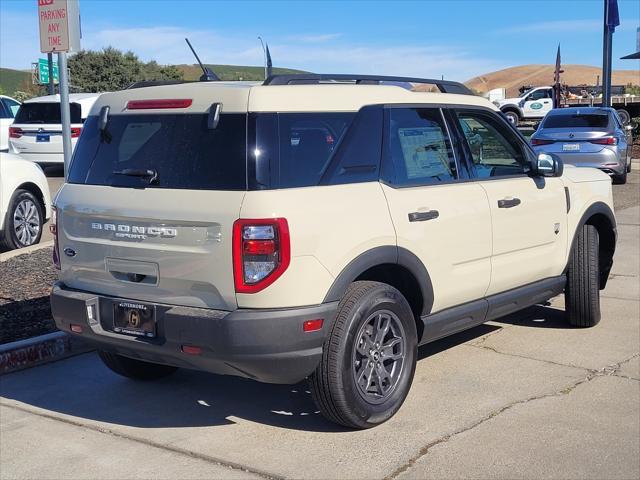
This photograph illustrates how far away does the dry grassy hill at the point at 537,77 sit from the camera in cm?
8989

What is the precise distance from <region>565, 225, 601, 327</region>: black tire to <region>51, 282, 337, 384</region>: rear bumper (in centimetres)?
288

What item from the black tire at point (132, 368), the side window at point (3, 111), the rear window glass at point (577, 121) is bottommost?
the black tire at point (132, 368)

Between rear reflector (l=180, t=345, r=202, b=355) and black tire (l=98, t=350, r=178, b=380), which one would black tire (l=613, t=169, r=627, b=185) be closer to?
black tire (l=98, t=350, r=178, b=380)

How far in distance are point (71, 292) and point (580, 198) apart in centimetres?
384

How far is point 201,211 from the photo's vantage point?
4082 mm

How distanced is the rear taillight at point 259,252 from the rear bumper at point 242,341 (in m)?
0.16

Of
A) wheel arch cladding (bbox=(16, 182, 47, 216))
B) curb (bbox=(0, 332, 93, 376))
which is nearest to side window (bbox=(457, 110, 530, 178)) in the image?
curb (bbox=(0, 332, 93, 376))

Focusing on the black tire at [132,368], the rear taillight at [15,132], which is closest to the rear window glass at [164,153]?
the black tire at [132,368]

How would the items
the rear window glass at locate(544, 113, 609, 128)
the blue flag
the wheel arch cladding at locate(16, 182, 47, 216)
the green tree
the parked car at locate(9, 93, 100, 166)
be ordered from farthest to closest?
the green tree, the blue flag, the parked car at locate(9, 93, 100, 166), the rear window glass at locate(544, 113, 609, 128), the wheel arch cladding at locate(16, 182, 47, 216)

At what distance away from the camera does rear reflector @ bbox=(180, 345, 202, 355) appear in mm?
4121

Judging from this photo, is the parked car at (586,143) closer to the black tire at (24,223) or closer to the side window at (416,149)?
the black tire at (24,223)

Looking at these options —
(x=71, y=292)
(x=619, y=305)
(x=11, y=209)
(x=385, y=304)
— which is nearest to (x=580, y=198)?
(x=619, y=305)

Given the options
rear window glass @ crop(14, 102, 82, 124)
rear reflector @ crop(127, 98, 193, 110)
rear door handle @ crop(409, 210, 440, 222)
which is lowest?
rear door handle @ crop(409, 210, 440, 222)

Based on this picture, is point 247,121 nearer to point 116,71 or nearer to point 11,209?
point 11,209
